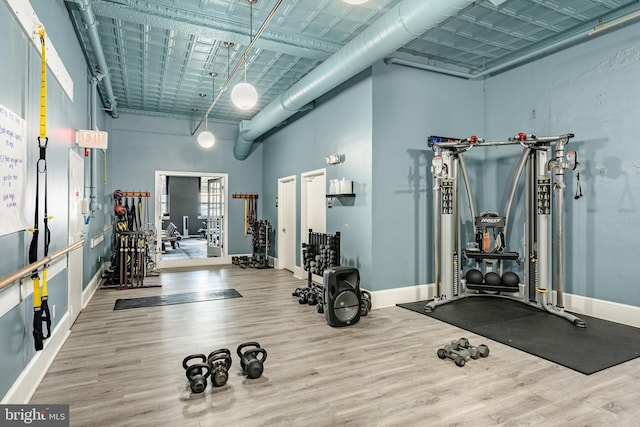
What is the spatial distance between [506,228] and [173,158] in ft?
24.0

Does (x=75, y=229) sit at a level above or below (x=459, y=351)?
above

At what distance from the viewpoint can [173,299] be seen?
5.47 m

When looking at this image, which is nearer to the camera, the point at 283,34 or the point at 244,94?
the point at 244,94

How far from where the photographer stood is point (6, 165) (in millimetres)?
2111

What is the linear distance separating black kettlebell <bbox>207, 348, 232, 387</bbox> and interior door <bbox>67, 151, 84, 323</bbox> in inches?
90.5

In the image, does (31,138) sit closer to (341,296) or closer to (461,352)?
(341,296)

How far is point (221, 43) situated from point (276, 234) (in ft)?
14.7

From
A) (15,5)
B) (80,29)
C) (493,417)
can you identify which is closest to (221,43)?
(80,29)

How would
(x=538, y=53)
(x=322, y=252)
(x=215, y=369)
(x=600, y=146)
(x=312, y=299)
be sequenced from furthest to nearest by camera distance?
1. (x=322, y=252)
2. (x=312, y=299)
3. (x=538, y=53)
4. (x=600, y=146)
5. (x=215, y=369)

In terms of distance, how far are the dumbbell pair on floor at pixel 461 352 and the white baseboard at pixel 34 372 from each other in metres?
3.19

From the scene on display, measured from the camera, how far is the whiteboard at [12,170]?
207 cm

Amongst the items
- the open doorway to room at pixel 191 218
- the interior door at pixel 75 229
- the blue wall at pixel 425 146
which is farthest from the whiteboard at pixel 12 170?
the open doorway to room at pixel 191 218

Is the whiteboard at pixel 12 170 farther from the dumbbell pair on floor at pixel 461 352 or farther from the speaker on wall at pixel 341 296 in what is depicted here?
the dumbbell pair on floor at pixel 461 352
